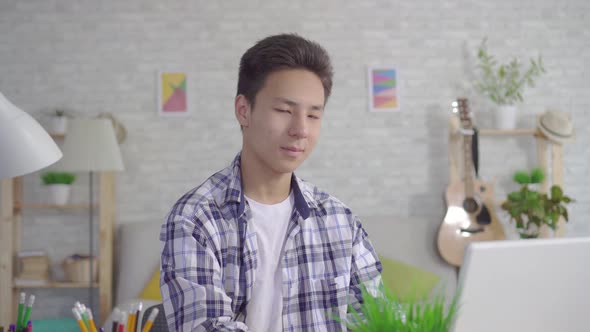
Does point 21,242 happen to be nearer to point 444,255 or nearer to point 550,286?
point 444,255

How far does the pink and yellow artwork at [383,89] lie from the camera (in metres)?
3.84

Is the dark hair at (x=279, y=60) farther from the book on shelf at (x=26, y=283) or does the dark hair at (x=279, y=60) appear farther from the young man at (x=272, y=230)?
the book on shelf at (x=26, y=283)

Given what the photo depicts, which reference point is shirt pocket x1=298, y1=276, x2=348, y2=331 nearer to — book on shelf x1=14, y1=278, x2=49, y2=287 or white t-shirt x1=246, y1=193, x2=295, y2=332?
white t-shirt x1=246, y1=193, x2=295, y2=332

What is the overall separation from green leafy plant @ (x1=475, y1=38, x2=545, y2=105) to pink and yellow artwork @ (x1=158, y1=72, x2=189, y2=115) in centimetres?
181

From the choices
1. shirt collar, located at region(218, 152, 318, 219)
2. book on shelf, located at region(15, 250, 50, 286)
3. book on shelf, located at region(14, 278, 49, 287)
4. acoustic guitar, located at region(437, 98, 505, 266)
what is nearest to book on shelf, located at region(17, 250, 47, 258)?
book on shelf, located at region(15, 250, 50, 286)

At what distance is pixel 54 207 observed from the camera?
358 cm

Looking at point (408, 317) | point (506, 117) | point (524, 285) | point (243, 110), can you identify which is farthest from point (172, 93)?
point (408, 317)

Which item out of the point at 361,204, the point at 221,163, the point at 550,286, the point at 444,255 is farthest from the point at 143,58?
the point at 550,286

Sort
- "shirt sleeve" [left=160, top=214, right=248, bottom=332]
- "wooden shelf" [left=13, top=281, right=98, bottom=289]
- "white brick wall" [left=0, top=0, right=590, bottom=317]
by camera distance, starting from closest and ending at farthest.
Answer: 1. "shirt sleeve" [left=160, top=214, right=248, bottom=332]
2. "wooden shelf" [left=13, top=281, right=98, bottom=289]
3. "white brick wall" [left=0, top=0, right=590, bottom=317]

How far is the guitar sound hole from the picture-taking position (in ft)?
11.5

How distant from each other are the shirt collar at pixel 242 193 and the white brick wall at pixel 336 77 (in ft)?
7.79

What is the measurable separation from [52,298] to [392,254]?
2.05m

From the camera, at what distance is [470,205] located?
3.52 meters

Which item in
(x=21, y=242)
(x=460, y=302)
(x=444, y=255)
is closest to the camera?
(x=460, y=302)
